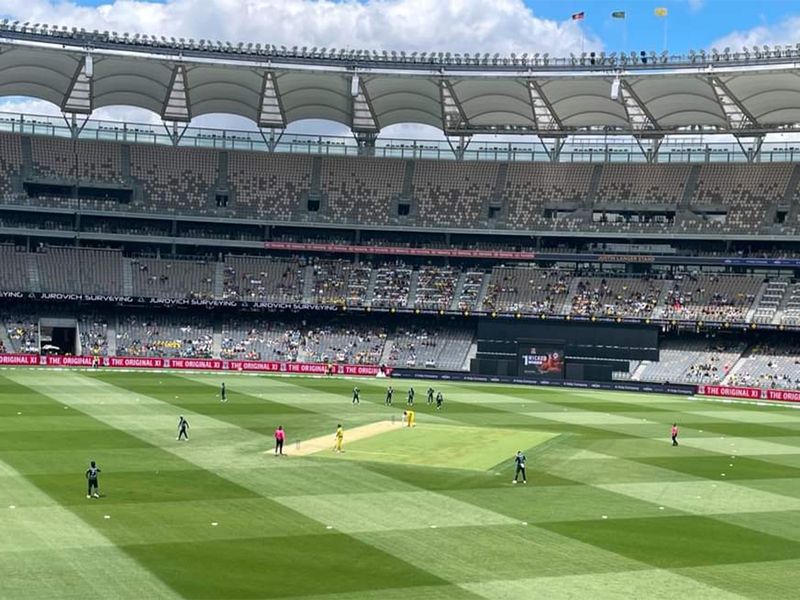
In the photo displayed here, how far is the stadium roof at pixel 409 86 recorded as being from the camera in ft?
270

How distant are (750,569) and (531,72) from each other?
62.7 metres

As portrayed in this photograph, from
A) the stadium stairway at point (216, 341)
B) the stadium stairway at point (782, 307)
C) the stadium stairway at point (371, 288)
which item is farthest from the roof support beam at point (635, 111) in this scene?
the stadium stairway at point (216, 341)

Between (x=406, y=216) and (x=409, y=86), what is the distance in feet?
43.3

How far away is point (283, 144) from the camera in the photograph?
10069 cm

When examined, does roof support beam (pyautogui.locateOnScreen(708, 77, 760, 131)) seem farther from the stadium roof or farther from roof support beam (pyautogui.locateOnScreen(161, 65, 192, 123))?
roof support beam (pyautogui.locateOnScreen(161, 65, 192, 123))

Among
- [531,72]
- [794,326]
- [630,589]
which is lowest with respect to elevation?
[630,589]

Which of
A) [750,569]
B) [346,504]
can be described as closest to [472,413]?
[346,504]

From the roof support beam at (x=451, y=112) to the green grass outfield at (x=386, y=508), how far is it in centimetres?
3896

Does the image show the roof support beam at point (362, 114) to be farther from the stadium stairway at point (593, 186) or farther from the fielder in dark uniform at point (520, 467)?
the fielder in dark uniform at point (520, 467)

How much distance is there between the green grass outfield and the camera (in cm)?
2525

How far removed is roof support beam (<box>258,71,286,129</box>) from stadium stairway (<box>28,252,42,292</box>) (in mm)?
22635

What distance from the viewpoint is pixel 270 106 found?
94812 mm

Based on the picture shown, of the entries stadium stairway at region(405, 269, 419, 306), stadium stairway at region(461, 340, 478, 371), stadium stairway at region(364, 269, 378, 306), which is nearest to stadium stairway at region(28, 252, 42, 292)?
stadium stairway at region(364, 269, 378, 306)

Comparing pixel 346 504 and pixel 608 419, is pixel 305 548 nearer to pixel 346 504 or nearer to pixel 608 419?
pixel 346 504
